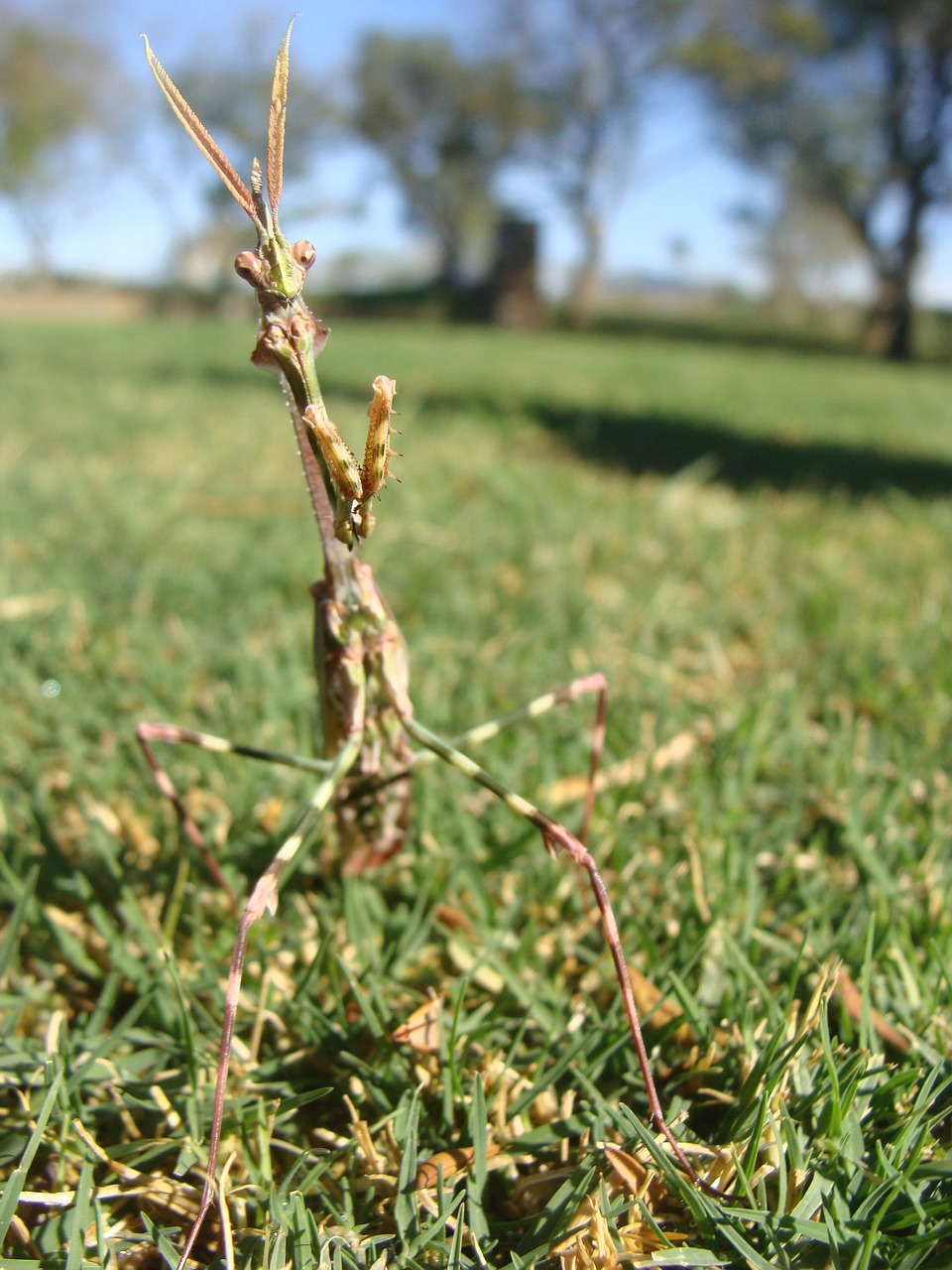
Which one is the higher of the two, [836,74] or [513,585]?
[836,74]

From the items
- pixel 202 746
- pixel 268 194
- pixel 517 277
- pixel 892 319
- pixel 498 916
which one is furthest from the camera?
pixel 517 277

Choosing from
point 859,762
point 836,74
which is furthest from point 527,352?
point 836,74

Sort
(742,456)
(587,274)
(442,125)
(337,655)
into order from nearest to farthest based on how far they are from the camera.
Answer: (337,655), (742,456), (587,274), (442,125)

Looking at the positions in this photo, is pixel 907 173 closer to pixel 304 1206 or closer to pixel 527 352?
pixel 527 352

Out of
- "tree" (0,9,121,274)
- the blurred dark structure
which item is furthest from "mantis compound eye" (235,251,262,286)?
the blurred dark structure

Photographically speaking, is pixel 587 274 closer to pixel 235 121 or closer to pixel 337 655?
pixel 235 121

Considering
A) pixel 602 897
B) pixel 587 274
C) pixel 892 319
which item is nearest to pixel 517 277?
pixel 587 274
